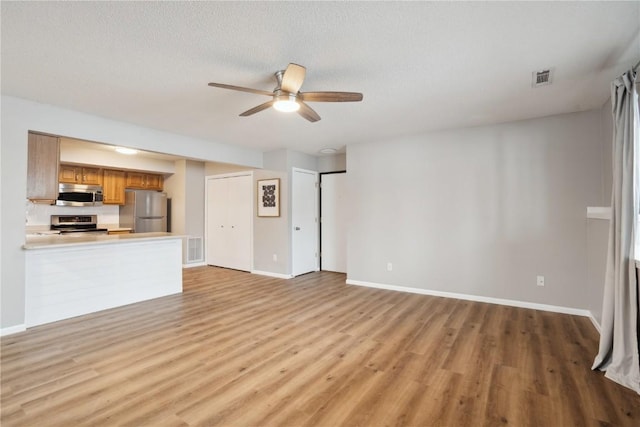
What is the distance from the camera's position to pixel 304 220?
578 cm

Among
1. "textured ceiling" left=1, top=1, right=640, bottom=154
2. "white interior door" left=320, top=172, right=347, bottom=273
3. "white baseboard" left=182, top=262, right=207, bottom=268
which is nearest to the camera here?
"textured ceiling" left=1, top=1, right=640, bottom=154

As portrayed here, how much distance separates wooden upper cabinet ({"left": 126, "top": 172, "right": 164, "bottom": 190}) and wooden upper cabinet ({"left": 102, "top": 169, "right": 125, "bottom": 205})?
146mm

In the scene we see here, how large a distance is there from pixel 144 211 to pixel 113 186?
77cm

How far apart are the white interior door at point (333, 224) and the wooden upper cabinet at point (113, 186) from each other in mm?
4202

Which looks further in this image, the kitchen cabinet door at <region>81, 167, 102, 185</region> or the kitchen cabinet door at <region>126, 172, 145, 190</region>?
the kitchen cabinet door at <region>126, 172, 145, 190</region>

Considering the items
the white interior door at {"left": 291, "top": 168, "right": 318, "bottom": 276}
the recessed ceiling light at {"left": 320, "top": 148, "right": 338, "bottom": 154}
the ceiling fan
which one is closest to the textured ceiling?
the ceiling fan

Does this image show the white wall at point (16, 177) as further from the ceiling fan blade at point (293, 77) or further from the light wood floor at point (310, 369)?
the ceiling fan blade at point (293, 77)

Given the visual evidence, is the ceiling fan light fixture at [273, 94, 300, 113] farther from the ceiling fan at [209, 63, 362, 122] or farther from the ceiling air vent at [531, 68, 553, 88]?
the ceiling air vent at [531, 68, 553, 88]

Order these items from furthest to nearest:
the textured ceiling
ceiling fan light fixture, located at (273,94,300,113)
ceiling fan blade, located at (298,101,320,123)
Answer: ceiling fan blade, located at (298,101,320,123) → ceiling fan light fixture, located at (273,94,300,113) → the textured ceiling

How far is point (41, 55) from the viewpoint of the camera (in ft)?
7.20

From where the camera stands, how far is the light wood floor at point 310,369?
5.83ft

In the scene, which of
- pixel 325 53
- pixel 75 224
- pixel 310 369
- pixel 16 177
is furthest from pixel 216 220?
pixel 325 53

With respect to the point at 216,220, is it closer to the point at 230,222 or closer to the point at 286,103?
the point at 230,222

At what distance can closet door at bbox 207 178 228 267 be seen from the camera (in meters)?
6.46
